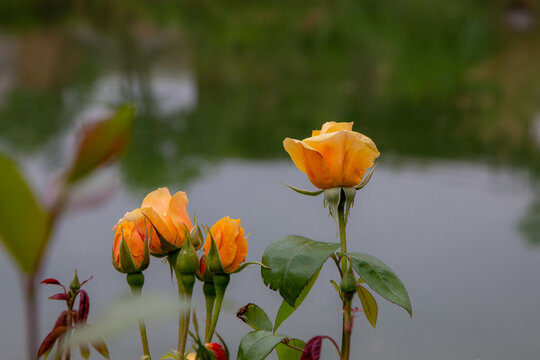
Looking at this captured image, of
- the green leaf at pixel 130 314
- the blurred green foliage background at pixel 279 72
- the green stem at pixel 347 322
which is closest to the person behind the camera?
the green leaf at pixel 130 314

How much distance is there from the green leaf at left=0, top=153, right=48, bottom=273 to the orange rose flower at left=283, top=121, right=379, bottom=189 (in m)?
0.15

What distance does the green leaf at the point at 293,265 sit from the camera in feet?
0.75

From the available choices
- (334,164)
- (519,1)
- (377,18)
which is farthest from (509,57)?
(334,164)

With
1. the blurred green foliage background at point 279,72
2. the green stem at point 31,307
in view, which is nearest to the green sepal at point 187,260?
the green stem at point 31,307

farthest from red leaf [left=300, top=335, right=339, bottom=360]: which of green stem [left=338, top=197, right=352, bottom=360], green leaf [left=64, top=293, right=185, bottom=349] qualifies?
green leaf [left=64, top=293, right=185, bottom=349]

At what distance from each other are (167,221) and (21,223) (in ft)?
0.47

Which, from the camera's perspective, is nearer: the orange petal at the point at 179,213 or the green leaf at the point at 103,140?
the green leaf at the point at 103,140

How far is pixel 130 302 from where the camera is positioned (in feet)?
0.33

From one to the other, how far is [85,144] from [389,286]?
17 cm

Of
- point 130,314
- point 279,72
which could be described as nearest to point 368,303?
point 130,314

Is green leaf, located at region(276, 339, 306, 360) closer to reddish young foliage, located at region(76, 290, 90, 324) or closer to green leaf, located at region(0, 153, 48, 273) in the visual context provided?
reddish young foliage, located at region(76, 290, 90, 324)

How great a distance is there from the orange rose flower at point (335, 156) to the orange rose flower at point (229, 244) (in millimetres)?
36

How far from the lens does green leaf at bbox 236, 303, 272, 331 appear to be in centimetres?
27

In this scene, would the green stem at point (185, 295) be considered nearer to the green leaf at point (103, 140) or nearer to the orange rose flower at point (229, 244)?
the orange rose flower at point (229, 244)
